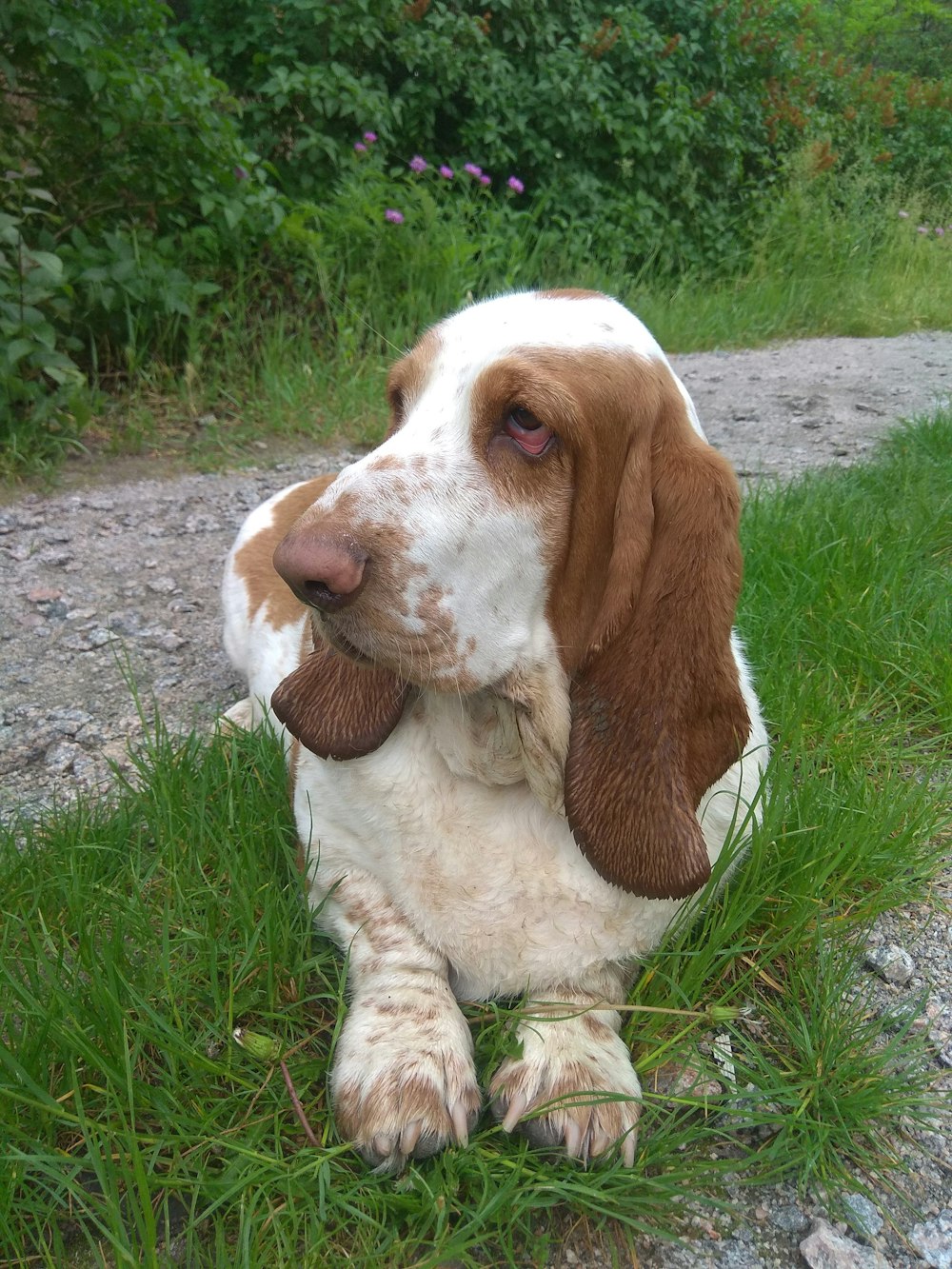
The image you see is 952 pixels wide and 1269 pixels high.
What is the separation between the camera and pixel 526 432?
5.61 feet

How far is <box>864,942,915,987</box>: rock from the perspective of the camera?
1.98 metres

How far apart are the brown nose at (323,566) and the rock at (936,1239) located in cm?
132

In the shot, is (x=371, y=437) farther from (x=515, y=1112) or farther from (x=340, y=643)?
(x=515, y=1112)

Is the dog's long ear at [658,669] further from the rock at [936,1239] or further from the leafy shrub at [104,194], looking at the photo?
the leafy shrub at [104,194]

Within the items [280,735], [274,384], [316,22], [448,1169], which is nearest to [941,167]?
[316,22]

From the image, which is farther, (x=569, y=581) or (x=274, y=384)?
(x=274, y=384)

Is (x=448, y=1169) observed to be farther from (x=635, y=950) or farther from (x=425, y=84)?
(x=425, y=84)

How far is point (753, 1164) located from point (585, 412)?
128cm

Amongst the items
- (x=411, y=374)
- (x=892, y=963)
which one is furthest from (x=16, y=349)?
(x=892, y=963)

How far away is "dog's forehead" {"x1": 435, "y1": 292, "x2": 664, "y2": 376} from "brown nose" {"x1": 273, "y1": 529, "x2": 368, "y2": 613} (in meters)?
0.43

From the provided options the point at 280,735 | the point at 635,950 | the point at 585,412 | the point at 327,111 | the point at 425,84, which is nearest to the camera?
the point at 585,412

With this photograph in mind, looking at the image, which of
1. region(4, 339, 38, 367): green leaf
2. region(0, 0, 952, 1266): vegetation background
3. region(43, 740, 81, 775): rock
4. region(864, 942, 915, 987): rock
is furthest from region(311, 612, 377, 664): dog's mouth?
region(4, 339, 38, 367): green leaf

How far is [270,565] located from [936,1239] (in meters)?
2.28

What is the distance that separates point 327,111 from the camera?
20.7 feet
